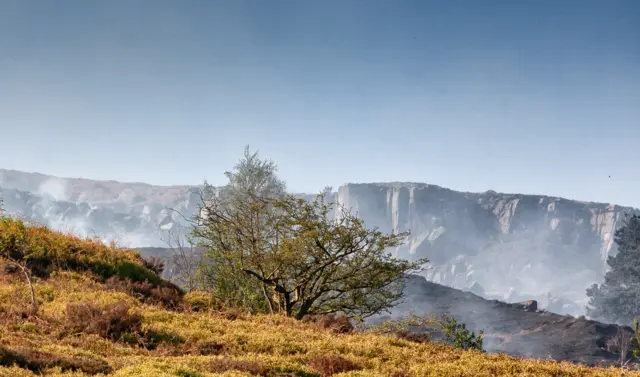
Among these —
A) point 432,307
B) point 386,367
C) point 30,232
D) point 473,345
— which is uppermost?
point 30,232

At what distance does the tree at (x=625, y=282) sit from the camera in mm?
99312

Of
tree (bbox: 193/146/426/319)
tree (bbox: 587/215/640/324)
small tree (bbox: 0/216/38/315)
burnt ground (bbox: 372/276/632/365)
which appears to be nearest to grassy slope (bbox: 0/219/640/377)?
small tree (bbox: 0/216/38/315)

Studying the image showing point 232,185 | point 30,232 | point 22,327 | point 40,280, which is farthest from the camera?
point 232,185

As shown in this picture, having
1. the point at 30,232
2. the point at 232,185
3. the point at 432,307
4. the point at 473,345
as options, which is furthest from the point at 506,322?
the point at 30,232

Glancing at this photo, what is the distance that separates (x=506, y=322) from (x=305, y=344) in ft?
274

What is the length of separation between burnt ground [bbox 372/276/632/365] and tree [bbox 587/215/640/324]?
24557 millimetres

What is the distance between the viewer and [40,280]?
16125 millimetres

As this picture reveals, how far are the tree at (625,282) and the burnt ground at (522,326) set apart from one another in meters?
24.6

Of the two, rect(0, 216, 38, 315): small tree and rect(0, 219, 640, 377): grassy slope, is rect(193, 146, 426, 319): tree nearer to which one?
rect(0, 219, 640, 377): grassy slope

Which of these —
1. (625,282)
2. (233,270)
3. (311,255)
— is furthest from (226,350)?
(625,282)

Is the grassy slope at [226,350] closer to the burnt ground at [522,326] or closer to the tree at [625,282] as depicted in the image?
the burnt ground at [522,326]

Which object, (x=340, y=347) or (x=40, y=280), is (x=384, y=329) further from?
(x=40, y=280)

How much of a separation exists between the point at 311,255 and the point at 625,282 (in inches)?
4338

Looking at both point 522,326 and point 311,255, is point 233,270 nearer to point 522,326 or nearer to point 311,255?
point 311,255
